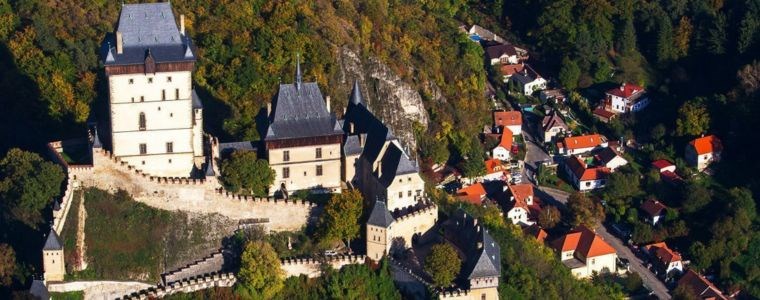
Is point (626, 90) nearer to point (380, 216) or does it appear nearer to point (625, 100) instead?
point (625, 100)

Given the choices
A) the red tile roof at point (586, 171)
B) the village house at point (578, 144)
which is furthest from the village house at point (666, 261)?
the village house at point (578, 144)

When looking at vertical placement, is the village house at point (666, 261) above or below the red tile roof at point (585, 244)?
below

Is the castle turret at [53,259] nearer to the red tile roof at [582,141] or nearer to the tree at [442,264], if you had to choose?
the tree at [442,264]

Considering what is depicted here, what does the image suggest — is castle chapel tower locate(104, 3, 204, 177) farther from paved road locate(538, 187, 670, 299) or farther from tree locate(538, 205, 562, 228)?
paved road locate(538, 187, 670, 299)

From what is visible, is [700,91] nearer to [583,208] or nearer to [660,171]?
[660,171]

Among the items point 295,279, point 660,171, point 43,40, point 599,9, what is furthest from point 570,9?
point 295,279

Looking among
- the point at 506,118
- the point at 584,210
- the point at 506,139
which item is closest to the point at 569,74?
the point at 506,118
